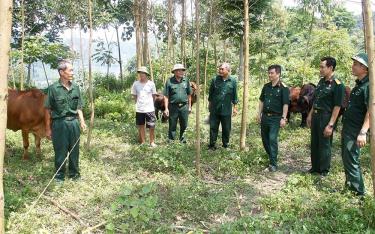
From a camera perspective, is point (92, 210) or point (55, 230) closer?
point (55, 230)

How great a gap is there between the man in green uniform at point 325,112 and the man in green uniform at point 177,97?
2.81 m

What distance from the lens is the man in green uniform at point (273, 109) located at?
6543mm

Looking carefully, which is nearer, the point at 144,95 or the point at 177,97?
the point at 144,95

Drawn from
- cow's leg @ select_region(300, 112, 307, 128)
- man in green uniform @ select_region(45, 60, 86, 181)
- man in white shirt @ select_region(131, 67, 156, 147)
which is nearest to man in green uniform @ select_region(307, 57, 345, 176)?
man in white shirt @ select_region(131, 67, 156, 147)

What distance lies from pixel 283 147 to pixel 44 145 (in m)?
5.03

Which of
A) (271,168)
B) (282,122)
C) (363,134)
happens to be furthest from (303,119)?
(363,134)

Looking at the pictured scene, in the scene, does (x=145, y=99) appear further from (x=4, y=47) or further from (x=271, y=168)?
(x=4, y=47)

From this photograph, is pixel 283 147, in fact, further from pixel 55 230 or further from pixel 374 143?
pixel 55 230

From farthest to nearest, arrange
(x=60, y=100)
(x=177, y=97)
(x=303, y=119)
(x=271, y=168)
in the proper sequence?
(x=303, y=119), (x=177, y=97), (x=271, y=168), (x=60, y=100)

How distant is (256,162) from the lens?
7.00m

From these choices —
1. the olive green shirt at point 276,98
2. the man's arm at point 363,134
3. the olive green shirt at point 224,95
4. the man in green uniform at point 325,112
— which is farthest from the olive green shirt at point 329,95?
the olive green shirt at point 224,95

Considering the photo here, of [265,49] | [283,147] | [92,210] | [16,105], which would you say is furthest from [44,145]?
[265,49]

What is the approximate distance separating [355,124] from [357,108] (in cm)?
21

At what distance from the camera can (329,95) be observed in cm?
596
